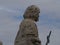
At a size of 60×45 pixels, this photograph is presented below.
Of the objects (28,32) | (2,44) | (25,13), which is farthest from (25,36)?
(2,44)

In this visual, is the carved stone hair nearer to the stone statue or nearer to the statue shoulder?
the stone statue

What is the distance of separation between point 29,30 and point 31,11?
1.04 metres

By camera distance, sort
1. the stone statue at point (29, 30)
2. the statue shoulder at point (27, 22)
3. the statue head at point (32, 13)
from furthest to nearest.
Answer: the statue head at point (32, 13), the statue shoulder at point (27, 22), the stone statue at point (29, 30)

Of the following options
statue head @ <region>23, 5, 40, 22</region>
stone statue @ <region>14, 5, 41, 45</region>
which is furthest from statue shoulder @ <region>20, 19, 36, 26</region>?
statue head @ <region>23, 5, 40, 22</region>

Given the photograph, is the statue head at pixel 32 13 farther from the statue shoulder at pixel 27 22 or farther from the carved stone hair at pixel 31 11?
the statue shoulder at pixel 27 22

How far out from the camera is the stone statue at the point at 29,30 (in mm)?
15328

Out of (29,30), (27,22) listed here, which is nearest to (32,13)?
(27,22)

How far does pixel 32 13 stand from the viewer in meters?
15.9

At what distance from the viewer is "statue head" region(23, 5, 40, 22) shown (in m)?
15.9

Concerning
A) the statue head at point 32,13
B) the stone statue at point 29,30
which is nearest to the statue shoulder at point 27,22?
the stone statue at point 29,30

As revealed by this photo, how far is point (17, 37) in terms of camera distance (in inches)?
618

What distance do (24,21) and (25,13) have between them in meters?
0.47

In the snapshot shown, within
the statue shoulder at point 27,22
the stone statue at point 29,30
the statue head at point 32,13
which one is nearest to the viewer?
the stone statue at point 29,30

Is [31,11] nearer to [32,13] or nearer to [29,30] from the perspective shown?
[32,13]
